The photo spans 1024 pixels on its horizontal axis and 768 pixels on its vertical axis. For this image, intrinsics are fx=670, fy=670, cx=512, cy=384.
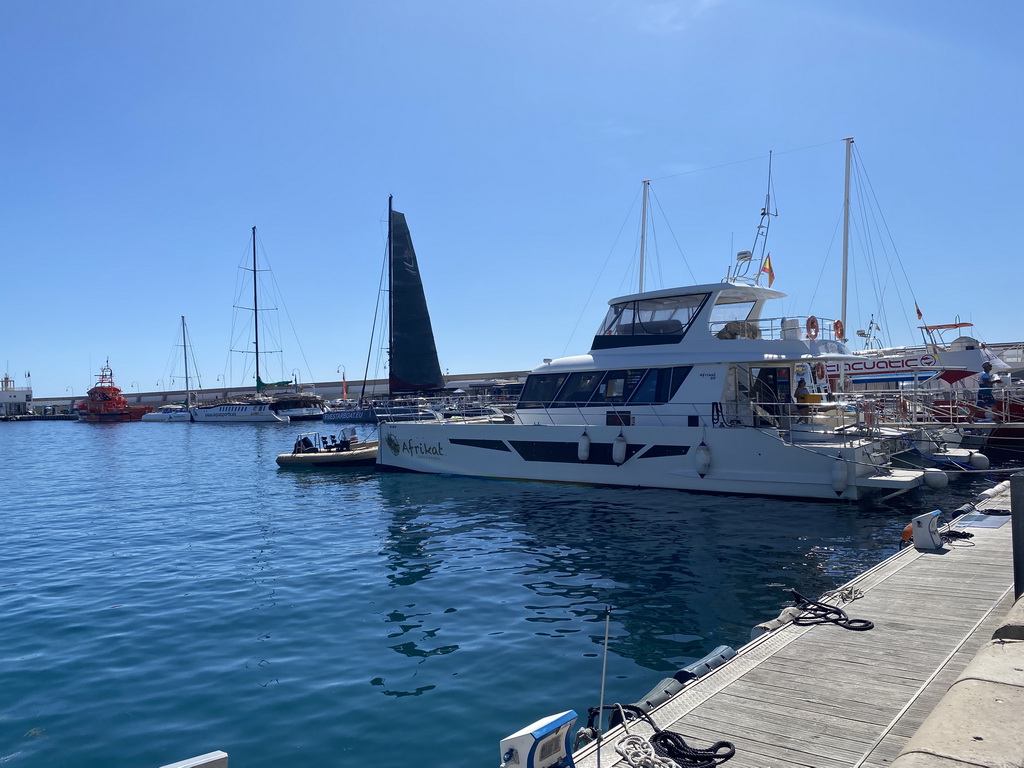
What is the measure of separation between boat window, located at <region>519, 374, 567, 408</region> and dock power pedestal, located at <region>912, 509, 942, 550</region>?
386 inches

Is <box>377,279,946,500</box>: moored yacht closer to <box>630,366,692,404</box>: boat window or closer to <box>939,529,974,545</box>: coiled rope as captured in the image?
<box>630,366,692,404</box>: boat window

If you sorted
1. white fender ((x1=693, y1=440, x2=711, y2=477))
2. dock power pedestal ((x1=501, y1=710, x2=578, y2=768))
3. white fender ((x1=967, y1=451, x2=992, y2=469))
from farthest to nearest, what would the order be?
white fender ((x1=967, y1=451, x2=992, y2=469)) → white fender ((x1=693, y1=440, x2=711, y2=477)) → dock power pedestal ((x1=501, y1=710, x2=578, y2=768))

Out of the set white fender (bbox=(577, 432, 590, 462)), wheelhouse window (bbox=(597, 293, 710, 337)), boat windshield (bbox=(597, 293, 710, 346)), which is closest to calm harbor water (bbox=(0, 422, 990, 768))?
white fender (bbox=(577, 432, 590, 462))

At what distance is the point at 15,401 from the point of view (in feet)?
333

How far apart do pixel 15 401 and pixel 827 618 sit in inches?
4857

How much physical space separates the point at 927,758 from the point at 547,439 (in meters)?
14.1

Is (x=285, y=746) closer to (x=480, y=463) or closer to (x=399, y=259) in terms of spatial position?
(x=480, y=463)

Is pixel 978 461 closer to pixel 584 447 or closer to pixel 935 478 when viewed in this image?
pixel 935 478

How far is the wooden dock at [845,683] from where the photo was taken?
3.72 meters

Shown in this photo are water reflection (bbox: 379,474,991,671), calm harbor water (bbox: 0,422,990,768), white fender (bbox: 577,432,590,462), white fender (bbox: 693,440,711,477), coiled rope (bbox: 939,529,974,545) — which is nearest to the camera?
calm harbor water (bbox: 0,422,990,768)

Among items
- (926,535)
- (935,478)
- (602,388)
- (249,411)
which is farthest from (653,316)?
(249,411)

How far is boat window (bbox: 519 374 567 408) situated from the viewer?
17.4m

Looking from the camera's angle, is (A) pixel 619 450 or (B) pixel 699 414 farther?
(A) pixel 619 450

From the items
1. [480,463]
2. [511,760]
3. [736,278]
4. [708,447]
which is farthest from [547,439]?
[511,760]
